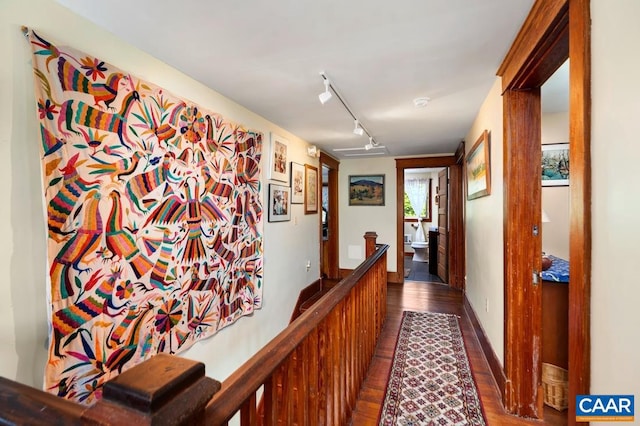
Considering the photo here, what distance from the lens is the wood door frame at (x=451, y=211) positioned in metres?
4.56

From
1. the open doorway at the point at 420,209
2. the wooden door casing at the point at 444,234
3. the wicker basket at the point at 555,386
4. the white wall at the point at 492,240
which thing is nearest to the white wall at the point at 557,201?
the white wall at the point at 492,240

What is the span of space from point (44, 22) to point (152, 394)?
1.74 m

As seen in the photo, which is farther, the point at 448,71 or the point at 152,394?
the point at 448,71

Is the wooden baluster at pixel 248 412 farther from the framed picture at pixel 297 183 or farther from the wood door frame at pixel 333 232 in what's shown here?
the wood door frame at pixel 333 232

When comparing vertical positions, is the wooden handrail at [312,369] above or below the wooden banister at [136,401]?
below

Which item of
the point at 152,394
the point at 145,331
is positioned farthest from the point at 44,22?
the point at 152,394

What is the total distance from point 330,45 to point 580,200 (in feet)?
4.58

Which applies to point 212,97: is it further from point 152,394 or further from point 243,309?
→ point 152,394

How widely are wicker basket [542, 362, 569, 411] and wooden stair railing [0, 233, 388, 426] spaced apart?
45.4 inches

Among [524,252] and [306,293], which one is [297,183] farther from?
[524,252]

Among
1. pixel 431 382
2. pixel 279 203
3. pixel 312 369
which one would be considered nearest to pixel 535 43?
pixel 312 369

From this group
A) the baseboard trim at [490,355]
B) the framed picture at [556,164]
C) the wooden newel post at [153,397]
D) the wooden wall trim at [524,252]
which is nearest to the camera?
the wooden newel post at [153,397]

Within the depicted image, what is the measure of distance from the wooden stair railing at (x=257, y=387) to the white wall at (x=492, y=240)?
0.95 m

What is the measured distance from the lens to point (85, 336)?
4.62 ft
